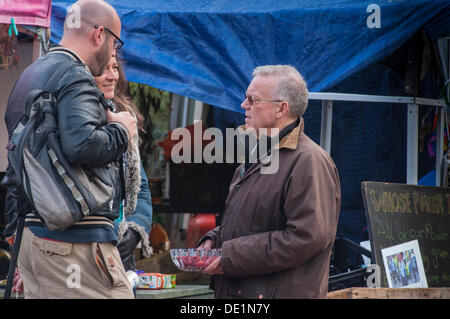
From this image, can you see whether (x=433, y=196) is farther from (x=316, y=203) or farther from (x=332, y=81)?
(x=316, y=203)

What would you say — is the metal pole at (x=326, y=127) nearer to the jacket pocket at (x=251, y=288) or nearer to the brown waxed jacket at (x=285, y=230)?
the brown waxed jacket at (x=285, y=230)

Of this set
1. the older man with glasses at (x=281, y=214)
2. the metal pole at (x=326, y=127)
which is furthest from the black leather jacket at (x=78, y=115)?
the metal pole at (x=326, y=127)

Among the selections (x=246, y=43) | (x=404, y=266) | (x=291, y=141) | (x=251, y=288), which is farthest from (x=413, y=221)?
(x=251, y=288)

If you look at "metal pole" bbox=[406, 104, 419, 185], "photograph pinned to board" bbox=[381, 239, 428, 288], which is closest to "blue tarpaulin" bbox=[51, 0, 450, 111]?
"metal pole" bbox=[406, 104, 419, 185]

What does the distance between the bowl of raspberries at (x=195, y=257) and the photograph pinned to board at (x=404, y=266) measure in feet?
5.44

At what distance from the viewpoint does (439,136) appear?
5.21 metres

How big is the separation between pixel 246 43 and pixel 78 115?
2.53 meters

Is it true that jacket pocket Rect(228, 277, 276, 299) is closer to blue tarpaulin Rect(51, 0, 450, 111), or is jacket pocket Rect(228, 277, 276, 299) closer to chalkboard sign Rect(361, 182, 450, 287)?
chalkboard sign Rect(361, 182, 450, 287)

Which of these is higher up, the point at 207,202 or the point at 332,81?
the point at 332,81

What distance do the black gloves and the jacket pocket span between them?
30.9 inches

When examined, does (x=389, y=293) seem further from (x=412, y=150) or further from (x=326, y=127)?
(x=326, y=127)

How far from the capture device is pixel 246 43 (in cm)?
472
